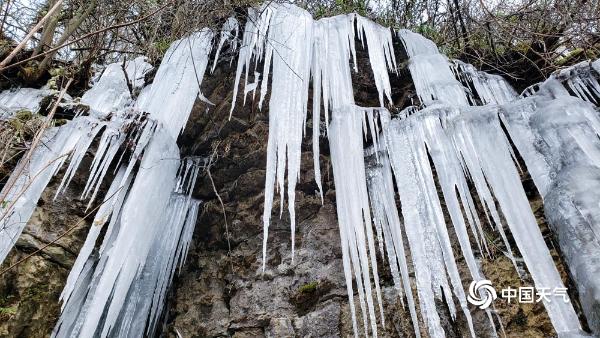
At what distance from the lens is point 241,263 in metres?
2.96

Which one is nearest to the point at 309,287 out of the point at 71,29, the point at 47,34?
the point at 71,29

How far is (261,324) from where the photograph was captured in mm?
2668

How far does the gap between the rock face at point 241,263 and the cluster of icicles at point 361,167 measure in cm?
11

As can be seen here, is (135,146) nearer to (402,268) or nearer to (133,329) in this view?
(133,329)

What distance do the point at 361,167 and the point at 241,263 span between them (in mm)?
1065

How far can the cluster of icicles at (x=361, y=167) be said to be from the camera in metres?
1.95

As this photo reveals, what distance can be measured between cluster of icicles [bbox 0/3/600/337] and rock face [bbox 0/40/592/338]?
0.36 feet

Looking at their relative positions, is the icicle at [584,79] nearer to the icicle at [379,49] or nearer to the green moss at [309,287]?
the icicle at [379,49]

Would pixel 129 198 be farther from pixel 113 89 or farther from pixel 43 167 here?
pixel 113 89

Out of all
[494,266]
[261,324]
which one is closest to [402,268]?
[494,266]

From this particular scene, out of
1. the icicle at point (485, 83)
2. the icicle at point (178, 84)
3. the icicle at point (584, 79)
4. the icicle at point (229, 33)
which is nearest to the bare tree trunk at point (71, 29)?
the icicle at point (178, 84)

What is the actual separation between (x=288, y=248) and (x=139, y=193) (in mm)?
1006

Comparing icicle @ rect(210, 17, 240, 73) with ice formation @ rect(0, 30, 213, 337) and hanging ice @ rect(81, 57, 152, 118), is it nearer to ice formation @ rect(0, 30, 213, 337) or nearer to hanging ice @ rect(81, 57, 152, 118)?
ice formation @ rect(0, 30, 213, 337)

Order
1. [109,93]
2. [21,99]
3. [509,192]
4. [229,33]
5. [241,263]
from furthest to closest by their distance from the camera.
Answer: [109,93], [21,99], [229,33], [241,263], [509,192]
